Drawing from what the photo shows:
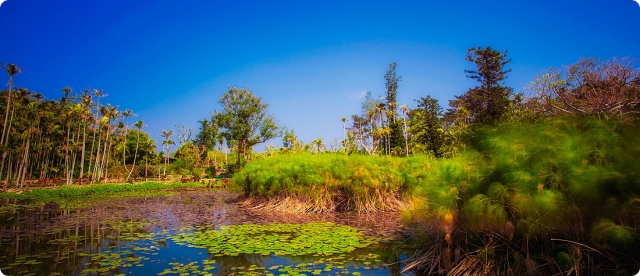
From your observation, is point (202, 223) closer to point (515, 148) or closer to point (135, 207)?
point (135, 207)

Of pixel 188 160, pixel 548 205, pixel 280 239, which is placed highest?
pixel 188 160

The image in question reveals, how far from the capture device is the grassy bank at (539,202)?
4.15m

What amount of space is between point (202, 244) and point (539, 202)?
20.3 ft

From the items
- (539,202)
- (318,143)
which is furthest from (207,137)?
(539,202)

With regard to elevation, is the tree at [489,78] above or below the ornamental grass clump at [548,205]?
above

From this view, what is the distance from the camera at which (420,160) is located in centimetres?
1314

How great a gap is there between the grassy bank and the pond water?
1.28 meters

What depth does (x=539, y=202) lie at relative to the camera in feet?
14.4

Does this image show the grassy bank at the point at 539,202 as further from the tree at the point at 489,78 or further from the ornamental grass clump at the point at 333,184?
the tree at the point at 489,78

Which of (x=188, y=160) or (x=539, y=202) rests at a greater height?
(x=188, y=160)

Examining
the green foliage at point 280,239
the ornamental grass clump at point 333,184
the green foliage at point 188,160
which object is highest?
the green foliage at point 188,160

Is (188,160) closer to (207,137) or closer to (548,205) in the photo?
(207,137)

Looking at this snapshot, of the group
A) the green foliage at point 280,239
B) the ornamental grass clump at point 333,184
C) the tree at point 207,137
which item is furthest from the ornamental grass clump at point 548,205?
the tree at point 207,137

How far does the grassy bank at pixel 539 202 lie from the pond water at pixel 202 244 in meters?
1.28
